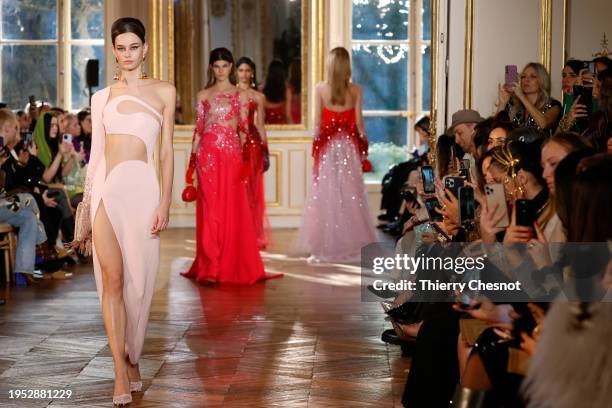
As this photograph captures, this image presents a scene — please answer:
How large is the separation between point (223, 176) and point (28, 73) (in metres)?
5.20

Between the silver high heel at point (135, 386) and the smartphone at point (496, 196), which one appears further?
the silver high heel at point (135, 386)

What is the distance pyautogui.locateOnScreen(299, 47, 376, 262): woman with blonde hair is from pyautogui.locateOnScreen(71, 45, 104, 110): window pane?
3.97 metres

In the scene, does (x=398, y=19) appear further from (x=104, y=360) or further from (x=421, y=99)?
(x=104, y=360)

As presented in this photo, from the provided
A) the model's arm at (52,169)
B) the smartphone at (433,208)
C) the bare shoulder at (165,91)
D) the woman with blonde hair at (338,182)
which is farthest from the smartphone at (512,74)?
the model's arm at (52,169)

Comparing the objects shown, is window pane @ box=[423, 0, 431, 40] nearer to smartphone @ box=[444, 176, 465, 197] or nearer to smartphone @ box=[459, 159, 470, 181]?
smartphone @ box=[459, 159, 470, 181]

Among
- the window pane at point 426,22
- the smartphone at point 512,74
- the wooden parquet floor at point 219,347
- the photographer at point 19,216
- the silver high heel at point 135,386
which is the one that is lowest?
the wooden parquet floor at point 219,347

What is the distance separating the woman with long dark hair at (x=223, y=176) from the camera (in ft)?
25.9

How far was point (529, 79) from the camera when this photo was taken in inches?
254

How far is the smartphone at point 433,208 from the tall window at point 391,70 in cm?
696

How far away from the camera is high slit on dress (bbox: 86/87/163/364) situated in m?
4.49

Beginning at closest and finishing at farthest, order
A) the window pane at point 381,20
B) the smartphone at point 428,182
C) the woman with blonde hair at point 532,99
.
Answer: the smartphone at point 428,182
the woman with blonde hair at point 532,99
the window pane at point 381,20

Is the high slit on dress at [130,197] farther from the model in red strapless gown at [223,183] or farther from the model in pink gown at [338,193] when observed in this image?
the model in pink gown at [338,193]

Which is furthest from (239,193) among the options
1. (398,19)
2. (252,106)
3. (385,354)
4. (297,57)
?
(398,19)

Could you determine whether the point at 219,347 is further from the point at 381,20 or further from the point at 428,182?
the point at 381,20
